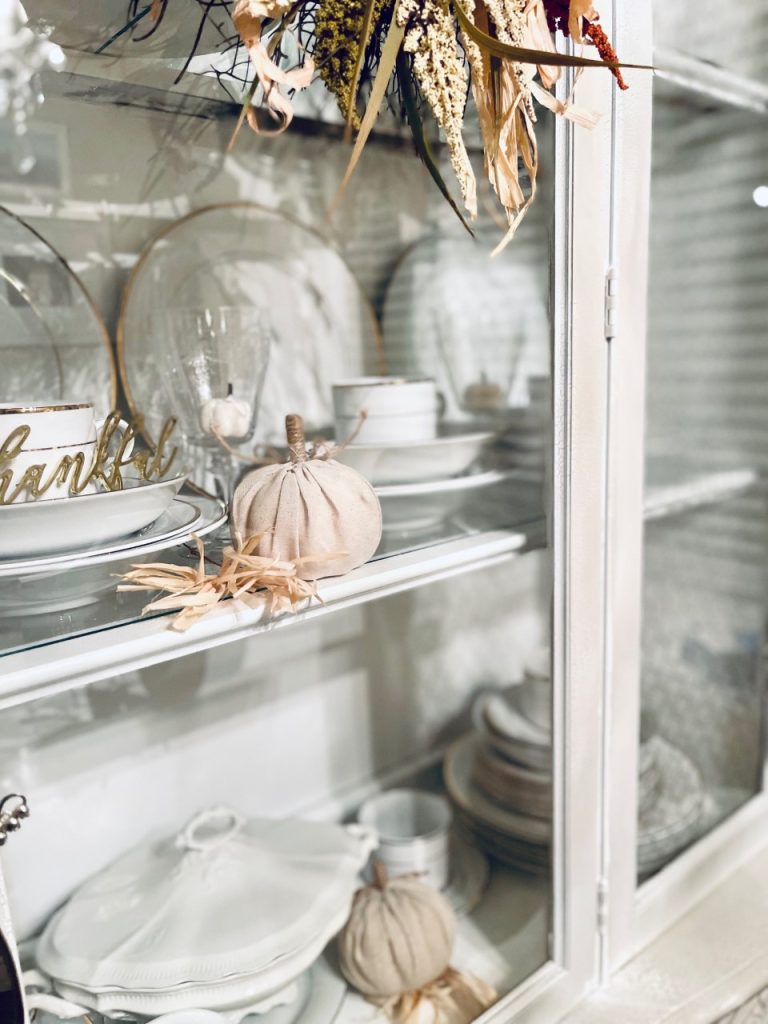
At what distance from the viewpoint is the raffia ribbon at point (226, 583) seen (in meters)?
0.56

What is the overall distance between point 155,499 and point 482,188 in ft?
2.04

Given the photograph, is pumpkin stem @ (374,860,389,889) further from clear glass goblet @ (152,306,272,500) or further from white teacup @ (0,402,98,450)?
white teacup @ (0,402,98,450)

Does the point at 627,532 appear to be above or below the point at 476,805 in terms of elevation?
above

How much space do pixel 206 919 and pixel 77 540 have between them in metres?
0.41

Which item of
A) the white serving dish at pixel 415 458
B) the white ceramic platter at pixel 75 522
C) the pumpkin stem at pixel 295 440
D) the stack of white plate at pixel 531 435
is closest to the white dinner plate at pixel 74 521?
the white ceramic platter at pixel 75 522

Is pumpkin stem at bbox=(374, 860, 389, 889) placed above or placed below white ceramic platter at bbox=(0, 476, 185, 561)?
below

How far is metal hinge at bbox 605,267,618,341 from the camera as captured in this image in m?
0.71

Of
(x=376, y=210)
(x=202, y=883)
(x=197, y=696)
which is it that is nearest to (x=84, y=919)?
(x=202, y=883)

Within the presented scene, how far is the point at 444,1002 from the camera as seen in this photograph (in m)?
0.80

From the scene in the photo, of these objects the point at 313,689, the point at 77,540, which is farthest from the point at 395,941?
the point at 77,540

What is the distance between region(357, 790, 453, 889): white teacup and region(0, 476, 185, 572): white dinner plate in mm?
582

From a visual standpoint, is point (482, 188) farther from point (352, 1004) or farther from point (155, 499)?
point (352, 1004)

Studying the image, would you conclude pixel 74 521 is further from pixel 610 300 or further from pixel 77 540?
pixel 610 300

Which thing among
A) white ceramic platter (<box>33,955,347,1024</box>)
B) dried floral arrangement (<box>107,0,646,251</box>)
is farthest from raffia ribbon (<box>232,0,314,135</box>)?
white ceramic platter (<box>33,955,347,1024</box>)
